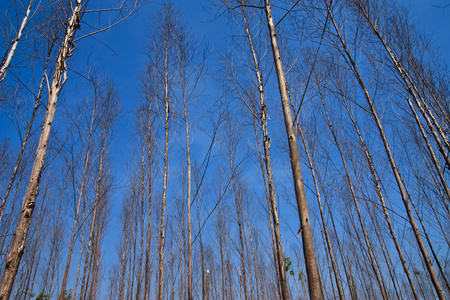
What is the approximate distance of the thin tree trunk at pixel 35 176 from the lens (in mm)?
1895

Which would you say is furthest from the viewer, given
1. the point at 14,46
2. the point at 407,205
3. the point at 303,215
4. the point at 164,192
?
the point at 164,192

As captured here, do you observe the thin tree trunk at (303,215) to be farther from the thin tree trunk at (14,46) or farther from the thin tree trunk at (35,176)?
the thin tree trunk at (14,46)

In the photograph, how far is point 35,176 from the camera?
2.24 m

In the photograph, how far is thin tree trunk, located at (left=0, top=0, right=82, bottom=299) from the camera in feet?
6.22

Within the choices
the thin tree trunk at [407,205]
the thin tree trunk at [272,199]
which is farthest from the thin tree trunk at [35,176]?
the thin tree trunk at [407,205]

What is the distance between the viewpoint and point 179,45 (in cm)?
656

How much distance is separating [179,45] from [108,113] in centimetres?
394

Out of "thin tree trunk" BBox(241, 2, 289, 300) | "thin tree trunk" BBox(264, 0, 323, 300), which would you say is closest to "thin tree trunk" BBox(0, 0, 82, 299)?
"thin tree trunk" BBox(264, 0, 323, 300)

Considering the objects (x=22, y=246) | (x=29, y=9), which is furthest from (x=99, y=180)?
(x=22, y=246)

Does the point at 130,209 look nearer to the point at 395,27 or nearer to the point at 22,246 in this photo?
the point at 22,246

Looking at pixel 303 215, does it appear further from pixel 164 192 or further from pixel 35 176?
pixel 164 192

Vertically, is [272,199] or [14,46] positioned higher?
[14,46]

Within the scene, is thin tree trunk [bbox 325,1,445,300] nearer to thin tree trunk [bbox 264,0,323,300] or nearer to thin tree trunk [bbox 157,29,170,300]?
thin tree trunk [bbox 264,0,323,300]

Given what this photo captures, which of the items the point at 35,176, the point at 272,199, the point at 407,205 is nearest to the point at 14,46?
the point at 35,176
